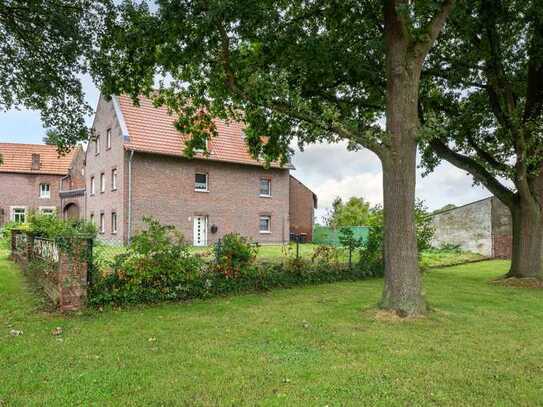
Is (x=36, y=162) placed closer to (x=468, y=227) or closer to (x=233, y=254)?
(x=468, y=227)

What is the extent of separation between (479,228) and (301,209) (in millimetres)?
14528

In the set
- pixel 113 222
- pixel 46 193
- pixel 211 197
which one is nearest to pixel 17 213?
pixel 46 193

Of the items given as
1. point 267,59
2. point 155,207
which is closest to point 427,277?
point 267,59

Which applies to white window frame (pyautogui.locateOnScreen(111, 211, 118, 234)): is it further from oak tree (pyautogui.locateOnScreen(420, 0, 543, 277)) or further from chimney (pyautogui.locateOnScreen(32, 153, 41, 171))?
chimney (pyautogui.locateOnScreen(32, 153, 41, 171))

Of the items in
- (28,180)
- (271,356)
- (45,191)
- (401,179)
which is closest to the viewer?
(271,356)

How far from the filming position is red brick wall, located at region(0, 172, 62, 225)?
4378cm

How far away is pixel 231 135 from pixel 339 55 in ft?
70.3

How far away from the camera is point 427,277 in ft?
47.9

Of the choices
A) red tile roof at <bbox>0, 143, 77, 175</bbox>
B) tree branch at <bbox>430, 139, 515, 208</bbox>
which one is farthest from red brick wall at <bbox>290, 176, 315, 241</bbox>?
red tile roof at <bbox>0, 143, 77, 175</bbox>

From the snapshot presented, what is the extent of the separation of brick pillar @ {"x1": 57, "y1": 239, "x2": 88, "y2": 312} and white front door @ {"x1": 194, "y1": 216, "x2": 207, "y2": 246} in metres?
21.0

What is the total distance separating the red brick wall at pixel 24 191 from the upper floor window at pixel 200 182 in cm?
2204

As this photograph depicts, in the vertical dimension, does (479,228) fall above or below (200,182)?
below

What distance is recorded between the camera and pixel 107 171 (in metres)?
29.2

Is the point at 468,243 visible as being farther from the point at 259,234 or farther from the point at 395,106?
the point at 395,106
